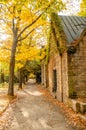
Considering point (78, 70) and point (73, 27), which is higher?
point (73, 27)

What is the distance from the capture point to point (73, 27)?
1844cm

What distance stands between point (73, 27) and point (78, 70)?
4903mm

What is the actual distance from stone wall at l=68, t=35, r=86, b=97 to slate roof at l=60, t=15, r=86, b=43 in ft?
3.54

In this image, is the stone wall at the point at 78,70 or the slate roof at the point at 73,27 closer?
the stone wall at the point at 78,70

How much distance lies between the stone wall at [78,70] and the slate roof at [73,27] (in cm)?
A: 108

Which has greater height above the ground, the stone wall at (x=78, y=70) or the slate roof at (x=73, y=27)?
the slate roof at (x=73, y=27)

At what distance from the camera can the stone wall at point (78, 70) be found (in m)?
14.9

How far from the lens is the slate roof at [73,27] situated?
16.5 metres

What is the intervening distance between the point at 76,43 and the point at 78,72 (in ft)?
6.54

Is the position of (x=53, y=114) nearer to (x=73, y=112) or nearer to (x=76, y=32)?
(x=73, y=112)

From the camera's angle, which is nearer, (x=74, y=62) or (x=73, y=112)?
(x=73, y=112)

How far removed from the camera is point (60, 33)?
17.2m

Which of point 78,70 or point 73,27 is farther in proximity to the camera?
point 73,27

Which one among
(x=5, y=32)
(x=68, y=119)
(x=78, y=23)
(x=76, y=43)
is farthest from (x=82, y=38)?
(x=5, y=32)
